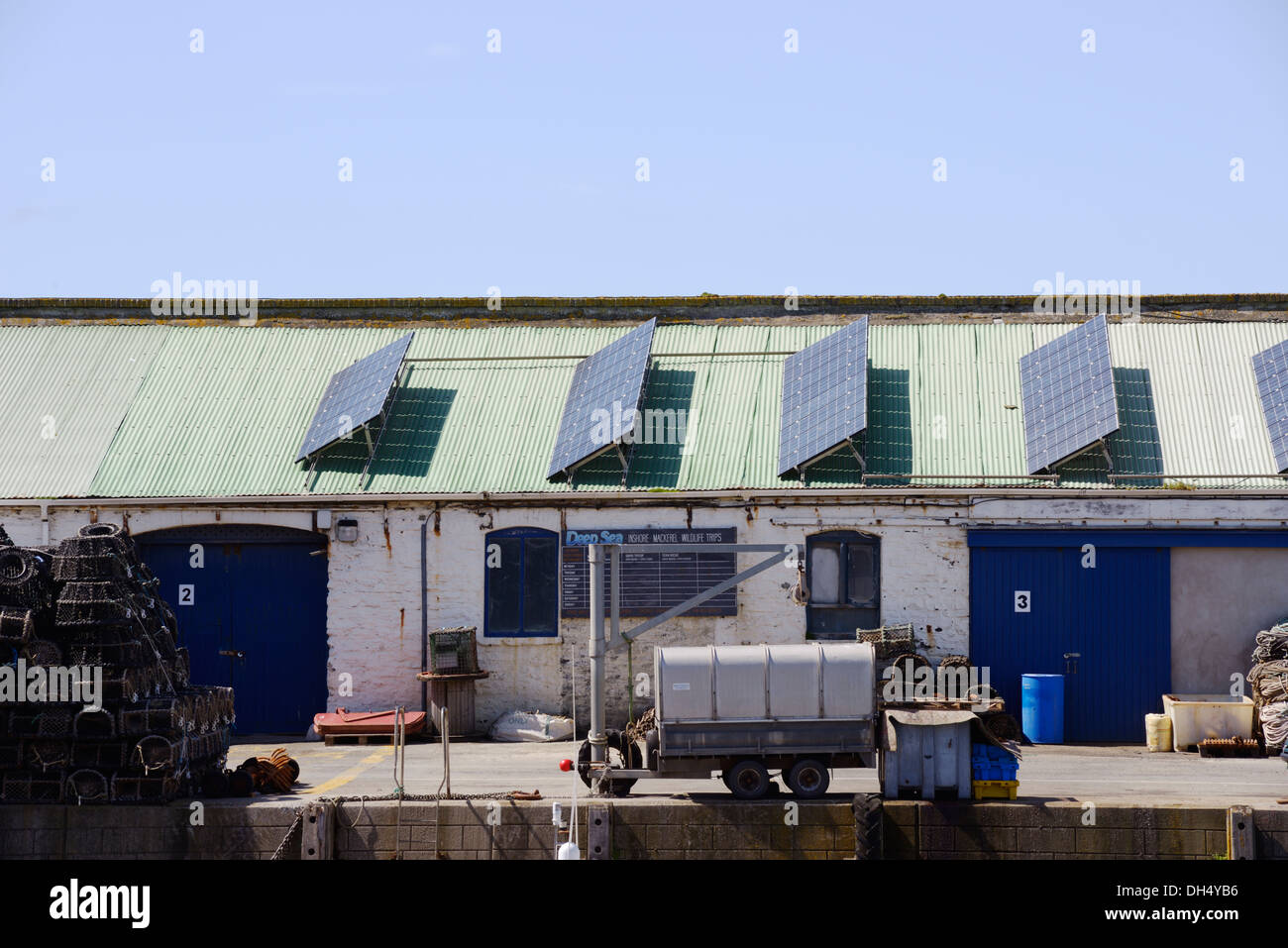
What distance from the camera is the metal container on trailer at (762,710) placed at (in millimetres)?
19047

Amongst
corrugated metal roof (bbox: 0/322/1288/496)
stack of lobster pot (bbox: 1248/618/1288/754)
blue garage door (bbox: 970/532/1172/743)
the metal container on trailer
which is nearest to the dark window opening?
corrugated metal roof (bbox: 0/322/1288/496)

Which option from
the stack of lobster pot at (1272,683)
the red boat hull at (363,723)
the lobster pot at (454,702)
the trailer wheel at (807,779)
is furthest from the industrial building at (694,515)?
the trailer wheel at (807,779)

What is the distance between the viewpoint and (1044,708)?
2480 cm

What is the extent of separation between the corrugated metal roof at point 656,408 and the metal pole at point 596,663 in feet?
19.0

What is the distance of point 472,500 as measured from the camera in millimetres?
26172

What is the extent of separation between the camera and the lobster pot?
25.4 m

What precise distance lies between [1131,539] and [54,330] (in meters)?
21.7

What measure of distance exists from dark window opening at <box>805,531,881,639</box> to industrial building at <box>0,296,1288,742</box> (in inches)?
1.4

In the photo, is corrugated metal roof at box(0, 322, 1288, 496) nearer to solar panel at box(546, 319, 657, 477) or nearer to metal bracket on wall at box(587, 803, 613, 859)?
solar panel at box(546, 319, 657, 477)

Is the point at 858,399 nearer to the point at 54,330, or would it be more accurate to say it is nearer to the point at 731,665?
the point at 731,665

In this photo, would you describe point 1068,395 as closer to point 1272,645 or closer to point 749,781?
point 1272,645

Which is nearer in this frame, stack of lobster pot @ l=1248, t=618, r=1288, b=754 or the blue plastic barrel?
stack of lobster pot @ l=1248, t=618, r=1288, b=754

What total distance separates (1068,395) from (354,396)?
12776 mm
